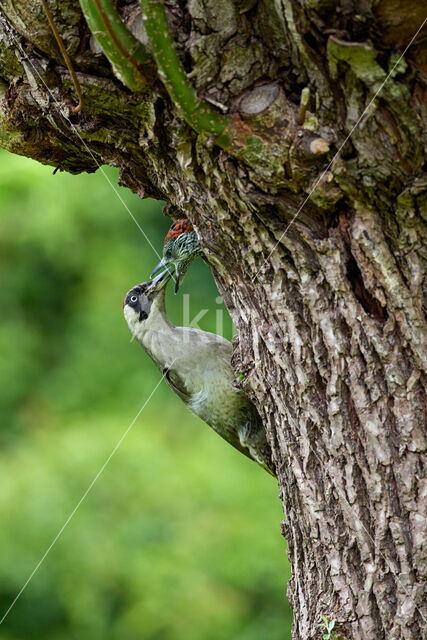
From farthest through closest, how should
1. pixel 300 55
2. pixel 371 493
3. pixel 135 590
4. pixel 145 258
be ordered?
pixel 145 258
pixel 135 590
pixel 371 493
pixel 300 55

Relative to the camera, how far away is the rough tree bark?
6.51 ft

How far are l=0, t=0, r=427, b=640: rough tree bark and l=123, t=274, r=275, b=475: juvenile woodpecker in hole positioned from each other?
47.2 inches

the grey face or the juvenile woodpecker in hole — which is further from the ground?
the grey face

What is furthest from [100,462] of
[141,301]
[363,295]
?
[363,295]

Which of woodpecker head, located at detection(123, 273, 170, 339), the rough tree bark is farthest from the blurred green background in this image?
the rough tree bark

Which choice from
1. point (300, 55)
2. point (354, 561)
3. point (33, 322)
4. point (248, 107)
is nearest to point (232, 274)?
point (248, 107)

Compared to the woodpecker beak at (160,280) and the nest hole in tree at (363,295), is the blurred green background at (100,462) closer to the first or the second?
the woodpecker beak at (160,280)

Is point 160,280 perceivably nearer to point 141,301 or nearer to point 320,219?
point 141,301

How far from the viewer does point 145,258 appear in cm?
701

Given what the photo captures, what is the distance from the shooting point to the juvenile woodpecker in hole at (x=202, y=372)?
12.3 feet

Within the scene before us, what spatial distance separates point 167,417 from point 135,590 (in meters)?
1.46

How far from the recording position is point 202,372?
150 inches

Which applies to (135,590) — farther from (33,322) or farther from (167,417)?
(33,322)

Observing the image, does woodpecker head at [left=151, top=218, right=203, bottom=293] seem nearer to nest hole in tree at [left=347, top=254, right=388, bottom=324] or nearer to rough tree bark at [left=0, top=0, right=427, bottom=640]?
rough tree bark at [left=0, top=0, right=427, bottom=640]
